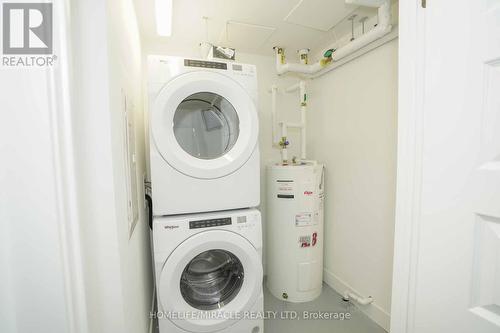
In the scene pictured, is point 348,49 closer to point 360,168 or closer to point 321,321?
point 360,168

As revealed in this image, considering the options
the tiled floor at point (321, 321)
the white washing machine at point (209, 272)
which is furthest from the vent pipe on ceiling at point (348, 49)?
the tiled floor at point (321, 321)

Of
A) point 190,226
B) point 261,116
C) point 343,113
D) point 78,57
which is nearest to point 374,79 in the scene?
point 343,113

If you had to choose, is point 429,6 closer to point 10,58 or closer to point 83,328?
point 10,58

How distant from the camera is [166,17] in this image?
4.70 ft

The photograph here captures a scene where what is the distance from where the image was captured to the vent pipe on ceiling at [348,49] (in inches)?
54.6

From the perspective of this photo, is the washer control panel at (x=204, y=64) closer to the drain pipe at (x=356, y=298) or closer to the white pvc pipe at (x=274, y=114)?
the white pvc pipe at (x=274, y=114)

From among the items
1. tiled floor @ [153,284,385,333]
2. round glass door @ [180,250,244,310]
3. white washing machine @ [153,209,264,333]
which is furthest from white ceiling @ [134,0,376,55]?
tiled floor @ [153,284,385,333]

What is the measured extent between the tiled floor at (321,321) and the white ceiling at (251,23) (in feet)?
7.64

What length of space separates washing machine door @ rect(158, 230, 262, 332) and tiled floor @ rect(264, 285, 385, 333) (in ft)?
1.69

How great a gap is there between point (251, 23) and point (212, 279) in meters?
1.93

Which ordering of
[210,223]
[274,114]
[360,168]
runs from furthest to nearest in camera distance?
[274,114], [360,168], [210,223]

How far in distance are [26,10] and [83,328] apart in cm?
79

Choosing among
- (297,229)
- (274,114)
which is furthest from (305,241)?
(274,114)

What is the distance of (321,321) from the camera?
1.65 metres
